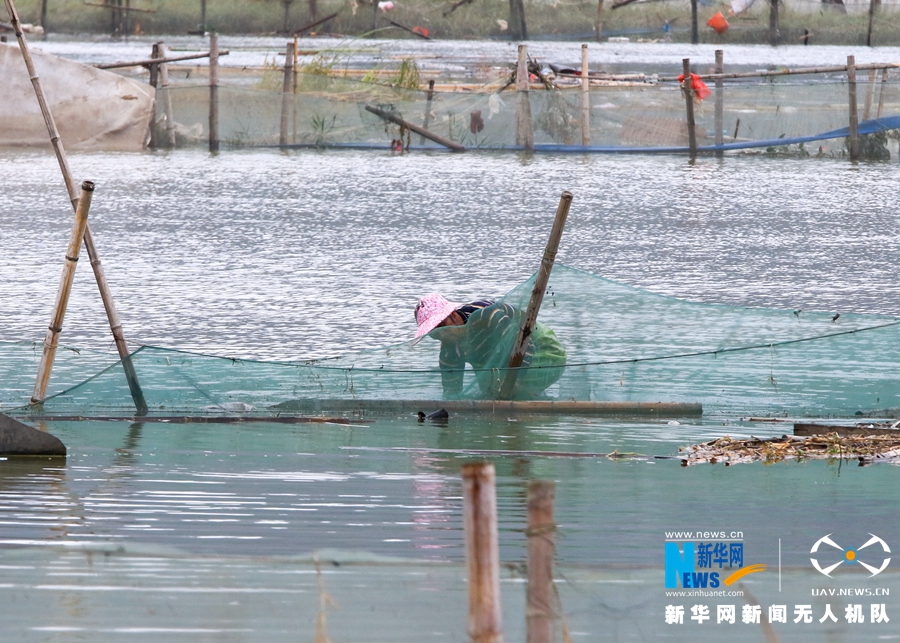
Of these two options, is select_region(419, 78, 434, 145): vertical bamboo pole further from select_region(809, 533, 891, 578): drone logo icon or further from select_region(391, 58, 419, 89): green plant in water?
select_region(809, 533, 891, 578): drone logo icon

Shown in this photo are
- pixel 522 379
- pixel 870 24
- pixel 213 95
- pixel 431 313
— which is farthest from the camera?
pixel 870 24

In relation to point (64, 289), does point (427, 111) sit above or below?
above

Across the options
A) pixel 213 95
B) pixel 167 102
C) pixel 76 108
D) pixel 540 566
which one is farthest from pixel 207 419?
pixel 76 108

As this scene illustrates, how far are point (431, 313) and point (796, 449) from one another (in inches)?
86.6

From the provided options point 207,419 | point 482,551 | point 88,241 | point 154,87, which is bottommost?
point 207,419

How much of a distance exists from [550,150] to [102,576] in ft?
62.0

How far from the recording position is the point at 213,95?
21.9 meters

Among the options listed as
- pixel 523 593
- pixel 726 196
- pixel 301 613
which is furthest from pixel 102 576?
pixel 726 196

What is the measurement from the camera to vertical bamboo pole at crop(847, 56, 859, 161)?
68.1 ft

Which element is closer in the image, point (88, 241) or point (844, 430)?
point (844, 430)

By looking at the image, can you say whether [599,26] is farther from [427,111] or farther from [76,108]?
[76,108]

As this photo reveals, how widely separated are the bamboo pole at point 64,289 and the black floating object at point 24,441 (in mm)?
951

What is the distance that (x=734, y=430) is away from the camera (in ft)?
22.2

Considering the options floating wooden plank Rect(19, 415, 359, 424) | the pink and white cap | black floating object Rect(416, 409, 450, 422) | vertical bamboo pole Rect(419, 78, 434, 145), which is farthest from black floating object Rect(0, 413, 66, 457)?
vertical bamboo pole Rect(419, 78, 434, 145)
